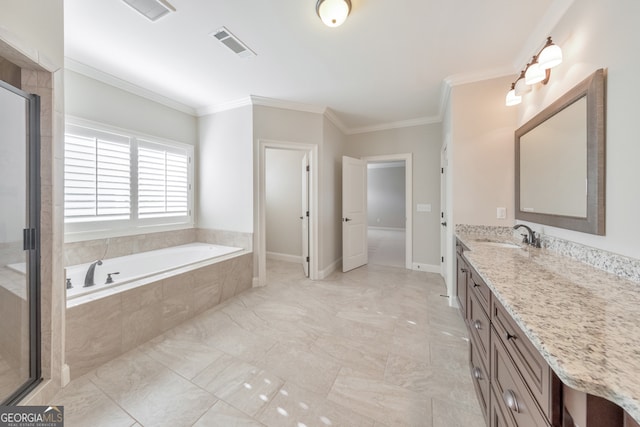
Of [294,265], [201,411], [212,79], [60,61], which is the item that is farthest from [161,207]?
[201,411]

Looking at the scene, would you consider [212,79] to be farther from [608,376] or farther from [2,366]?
[608,376]

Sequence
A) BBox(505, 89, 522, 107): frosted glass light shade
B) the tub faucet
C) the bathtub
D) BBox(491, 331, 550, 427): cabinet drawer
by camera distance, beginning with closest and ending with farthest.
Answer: BBox(491, 331, 550, 427): cabinet drawer → the bathtub → BBox(505, 89, 522, 107): frosted glass light shade → the tub faucet

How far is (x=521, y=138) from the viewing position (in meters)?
2.18

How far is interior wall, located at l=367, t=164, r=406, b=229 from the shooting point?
9.20 metres

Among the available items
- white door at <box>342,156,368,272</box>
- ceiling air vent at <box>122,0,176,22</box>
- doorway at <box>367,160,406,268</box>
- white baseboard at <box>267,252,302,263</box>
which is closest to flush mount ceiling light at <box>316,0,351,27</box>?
ceiling air vent at <box>122,0,176,22</box>

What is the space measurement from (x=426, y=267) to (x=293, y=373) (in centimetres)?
307

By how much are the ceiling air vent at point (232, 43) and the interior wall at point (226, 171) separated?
1.02 m

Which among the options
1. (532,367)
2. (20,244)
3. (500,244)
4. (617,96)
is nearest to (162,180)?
(20,244)

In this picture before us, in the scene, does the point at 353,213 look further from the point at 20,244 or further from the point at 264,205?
the point at 20,244

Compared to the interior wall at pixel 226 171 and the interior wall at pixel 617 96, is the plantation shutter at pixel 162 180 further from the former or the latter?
the interior wall at pixel 617 96

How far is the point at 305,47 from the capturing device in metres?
2.12

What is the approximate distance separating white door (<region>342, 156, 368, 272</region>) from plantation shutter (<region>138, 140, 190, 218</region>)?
2.52 m

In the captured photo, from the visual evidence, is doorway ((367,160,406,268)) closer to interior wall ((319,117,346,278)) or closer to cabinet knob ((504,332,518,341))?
interior wall ((319,117,346,278))

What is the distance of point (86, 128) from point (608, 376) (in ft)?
12.9
